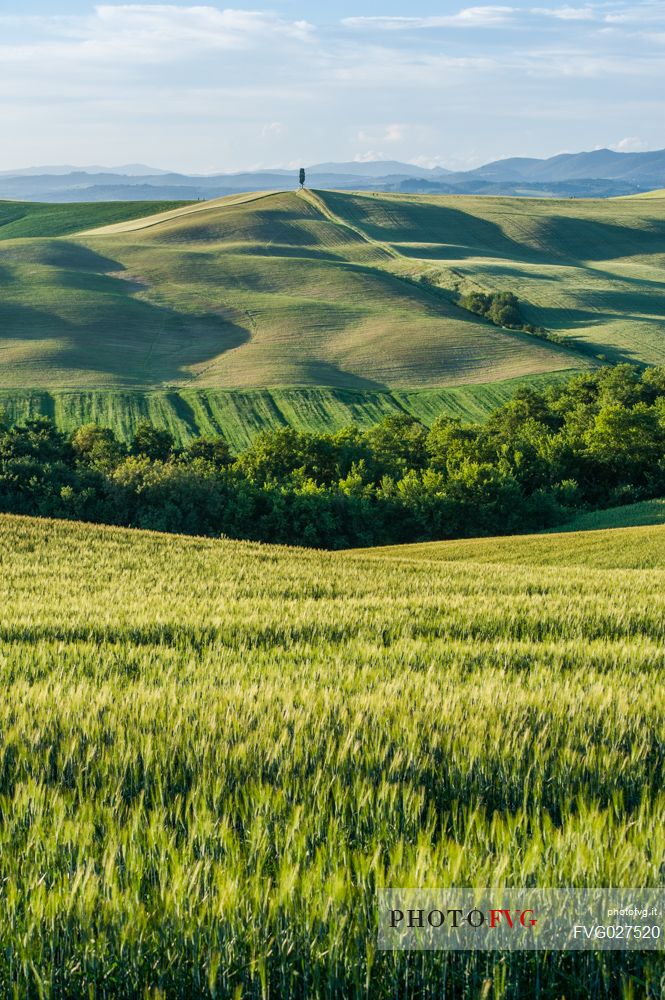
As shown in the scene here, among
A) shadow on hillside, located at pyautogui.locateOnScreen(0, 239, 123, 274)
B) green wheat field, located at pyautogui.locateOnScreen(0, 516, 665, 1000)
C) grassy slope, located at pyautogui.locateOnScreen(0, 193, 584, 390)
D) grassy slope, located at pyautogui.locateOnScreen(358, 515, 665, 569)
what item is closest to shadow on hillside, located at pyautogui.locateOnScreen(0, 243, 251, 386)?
Result: grassy slope, located at pyautogui.locateOnScreen(0, 193, 584, 390)

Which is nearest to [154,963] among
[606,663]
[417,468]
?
[606,663]

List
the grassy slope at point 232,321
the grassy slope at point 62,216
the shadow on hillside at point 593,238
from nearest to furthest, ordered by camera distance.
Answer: the grassy slope at point 232,321 < the grassy slope at point 62,216 < the shadow on hillside at point 593,238

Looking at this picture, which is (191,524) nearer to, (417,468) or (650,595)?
(417,468)

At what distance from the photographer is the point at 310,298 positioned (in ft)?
346

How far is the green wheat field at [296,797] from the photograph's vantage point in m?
3.11

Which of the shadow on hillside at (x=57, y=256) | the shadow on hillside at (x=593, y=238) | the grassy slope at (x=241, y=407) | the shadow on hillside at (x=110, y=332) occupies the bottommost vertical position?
the grassy slope at (x=241, y=407)

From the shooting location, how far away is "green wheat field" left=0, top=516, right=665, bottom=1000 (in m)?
3.11

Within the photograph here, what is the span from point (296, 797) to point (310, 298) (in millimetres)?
104730

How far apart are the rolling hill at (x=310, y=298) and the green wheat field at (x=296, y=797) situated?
63.5 metres

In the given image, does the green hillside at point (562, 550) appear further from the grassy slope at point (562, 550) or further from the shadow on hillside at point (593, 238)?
the shadow on hillside at point (593, 238)

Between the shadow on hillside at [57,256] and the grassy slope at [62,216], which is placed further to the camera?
the grassy slope at [62,216]

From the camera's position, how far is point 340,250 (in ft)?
424

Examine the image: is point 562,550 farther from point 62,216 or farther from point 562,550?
point 62,216

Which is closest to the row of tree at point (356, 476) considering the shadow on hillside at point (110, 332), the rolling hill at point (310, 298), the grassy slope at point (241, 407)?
the grassy slope at point (241, 407)
